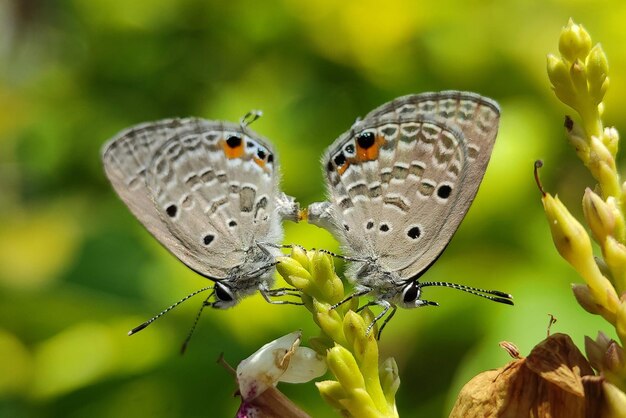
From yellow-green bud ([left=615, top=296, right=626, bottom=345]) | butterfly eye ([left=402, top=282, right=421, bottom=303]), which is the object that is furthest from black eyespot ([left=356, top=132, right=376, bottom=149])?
yellow-green bud ([left=615, top=296, right=626, bottom=345])

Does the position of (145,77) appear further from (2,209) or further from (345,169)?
(345,169)

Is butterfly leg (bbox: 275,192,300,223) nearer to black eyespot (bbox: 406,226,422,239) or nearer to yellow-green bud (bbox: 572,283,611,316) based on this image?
black eyespot (bbox: 406,226,422,239)

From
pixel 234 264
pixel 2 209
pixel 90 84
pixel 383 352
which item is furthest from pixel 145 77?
pixel 234 264

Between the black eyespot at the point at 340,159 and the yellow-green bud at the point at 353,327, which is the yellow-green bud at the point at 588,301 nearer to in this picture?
the yellow-green bud at the point at 353,327

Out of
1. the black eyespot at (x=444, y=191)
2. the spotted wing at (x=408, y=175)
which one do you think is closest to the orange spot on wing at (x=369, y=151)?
the spotted wing at (x=408, y=175)

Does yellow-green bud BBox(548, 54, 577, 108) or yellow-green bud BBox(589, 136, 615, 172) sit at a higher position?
yellow-green bud BBox(548, 54, 577, 108)

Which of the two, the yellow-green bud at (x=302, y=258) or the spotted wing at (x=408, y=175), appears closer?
the yellow-green bud at (x=302, y=258)

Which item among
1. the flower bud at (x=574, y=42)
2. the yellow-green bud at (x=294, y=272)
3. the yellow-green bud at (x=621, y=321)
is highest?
the flower bud at (x=574, y=42)

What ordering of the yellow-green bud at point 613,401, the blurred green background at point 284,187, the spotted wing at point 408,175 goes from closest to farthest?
the yellow-green bud at point 613,401 < the spotted wing at point 408,175 < the blurred green background at point 284,187
